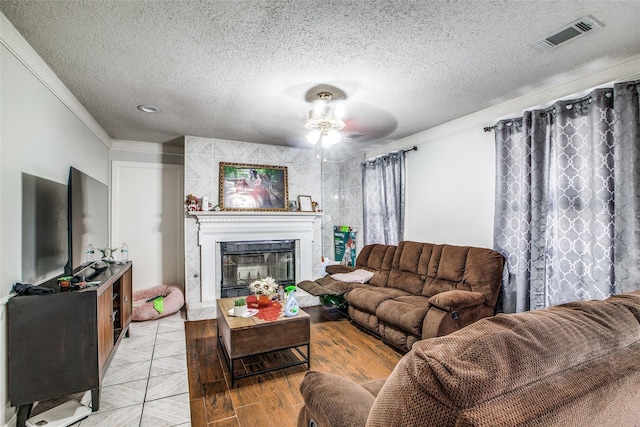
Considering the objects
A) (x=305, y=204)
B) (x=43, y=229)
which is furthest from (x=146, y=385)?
(x=305, y=204)

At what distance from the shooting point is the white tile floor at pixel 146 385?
206cm

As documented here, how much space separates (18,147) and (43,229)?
623 millimetres

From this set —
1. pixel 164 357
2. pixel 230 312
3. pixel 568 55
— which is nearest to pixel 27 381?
pixel 164 357

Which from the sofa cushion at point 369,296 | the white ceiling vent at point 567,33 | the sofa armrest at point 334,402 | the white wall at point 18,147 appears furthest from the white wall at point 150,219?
the white ceiling vent at point 567,33

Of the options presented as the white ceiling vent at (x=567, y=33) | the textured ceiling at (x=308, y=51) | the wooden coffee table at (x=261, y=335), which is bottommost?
the wooden coffee table at (x=261, y=335)

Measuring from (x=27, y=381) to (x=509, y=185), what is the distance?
13.3ft

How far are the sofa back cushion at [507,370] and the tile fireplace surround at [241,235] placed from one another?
3.99 metres

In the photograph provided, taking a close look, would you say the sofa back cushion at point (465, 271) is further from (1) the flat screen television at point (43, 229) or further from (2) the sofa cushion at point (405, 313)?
(1) the flat screen television at point (43, 229)

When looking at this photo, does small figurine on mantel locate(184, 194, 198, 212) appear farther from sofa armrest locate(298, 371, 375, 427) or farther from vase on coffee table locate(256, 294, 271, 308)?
sofa armrest locate(298, 371, 375, 427)

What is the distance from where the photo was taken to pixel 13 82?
1.92 m

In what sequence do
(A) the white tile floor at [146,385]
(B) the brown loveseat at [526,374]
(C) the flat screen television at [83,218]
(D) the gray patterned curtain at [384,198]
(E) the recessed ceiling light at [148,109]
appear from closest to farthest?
1. (B) the brown loveseat at [526,374]
2. (A) the white tile floor at [146,385]
3. (C) the flat screen television at [83,218]
4. (E) the recessed ceiling light at [148,109]
5. (D) the gray patterned curtain at [384,198]

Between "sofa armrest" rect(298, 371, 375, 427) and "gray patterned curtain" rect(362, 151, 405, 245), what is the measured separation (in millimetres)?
3274

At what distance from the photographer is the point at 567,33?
1936 millimetres

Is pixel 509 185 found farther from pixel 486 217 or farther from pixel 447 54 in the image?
pixel 447 54
